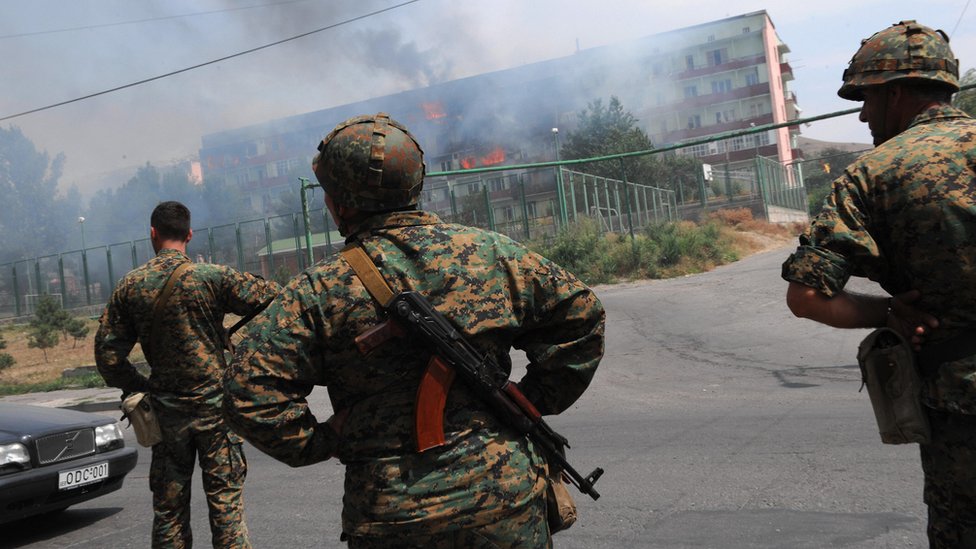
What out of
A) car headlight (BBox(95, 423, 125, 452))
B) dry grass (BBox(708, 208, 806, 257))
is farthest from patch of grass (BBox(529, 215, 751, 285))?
car headlight (BBox(95, 423, 125, 452))

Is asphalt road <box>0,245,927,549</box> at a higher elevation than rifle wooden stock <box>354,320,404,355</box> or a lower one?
lower

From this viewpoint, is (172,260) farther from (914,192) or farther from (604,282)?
(604,282)

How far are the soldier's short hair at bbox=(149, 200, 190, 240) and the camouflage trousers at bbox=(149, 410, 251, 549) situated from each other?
0.89m

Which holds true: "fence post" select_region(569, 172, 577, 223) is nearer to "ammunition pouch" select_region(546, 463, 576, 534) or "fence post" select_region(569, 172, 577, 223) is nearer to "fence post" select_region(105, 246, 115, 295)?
"ammunition pouch" select_region(546, 463, 576, 534)

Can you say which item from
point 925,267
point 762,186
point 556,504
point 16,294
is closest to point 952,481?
point 925,267

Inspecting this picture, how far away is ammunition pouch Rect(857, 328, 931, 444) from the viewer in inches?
86.4

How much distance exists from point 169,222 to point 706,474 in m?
3.36

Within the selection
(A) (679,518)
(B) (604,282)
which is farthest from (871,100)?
(B) (604,282)

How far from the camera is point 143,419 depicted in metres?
3.84

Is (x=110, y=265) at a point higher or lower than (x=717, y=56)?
lower

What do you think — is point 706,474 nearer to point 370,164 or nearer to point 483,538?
point 483,538

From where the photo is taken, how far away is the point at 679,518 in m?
4.30

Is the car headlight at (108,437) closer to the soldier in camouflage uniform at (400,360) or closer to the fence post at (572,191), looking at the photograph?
the soldier in camouflage uniform at (400,360)

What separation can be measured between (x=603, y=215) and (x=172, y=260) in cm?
1667
